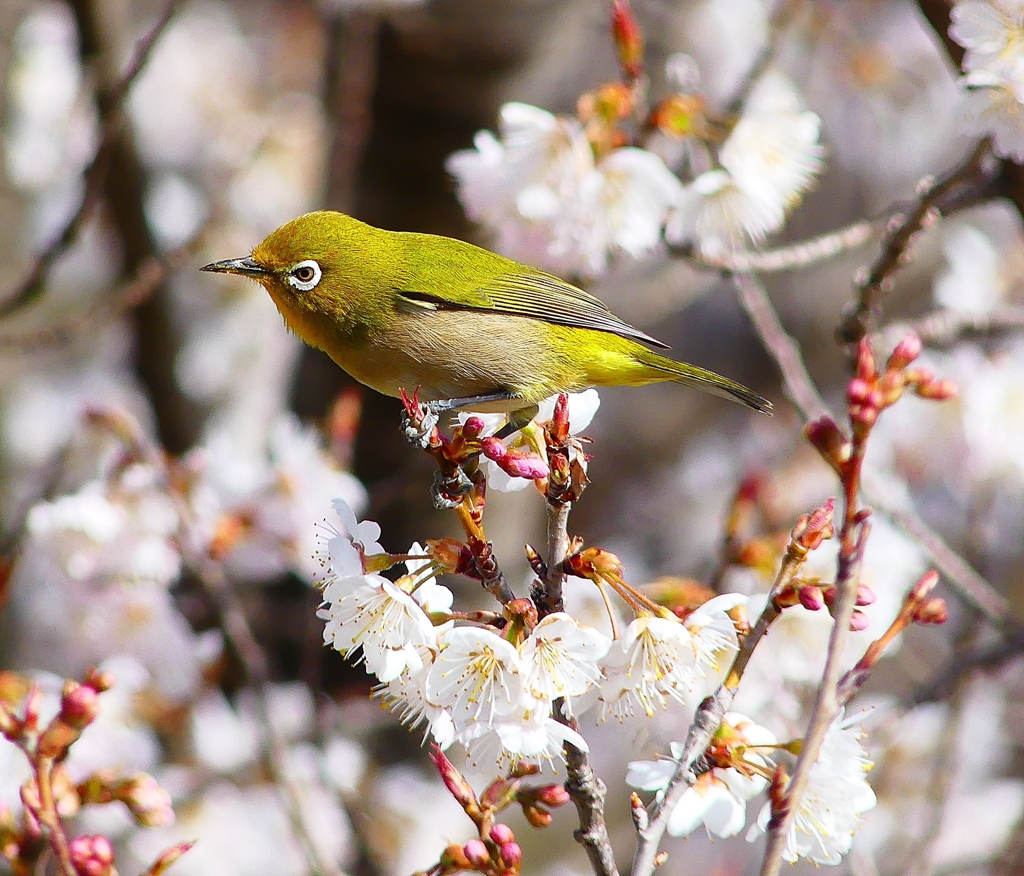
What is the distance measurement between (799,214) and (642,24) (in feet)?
8.60

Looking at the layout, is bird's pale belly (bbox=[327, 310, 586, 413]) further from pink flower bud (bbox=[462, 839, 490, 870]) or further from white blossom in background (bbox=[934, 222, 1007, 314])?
white blossom in background (bbox=[934, 222, 1007, 314])

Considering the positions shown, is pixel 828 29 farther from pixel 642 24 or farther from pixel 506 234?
pixel 506 234

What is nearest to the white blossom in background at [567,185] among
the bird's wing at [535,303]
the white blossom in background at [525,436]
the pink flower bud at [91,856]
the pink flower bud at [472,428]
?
the bird's wing at [535,303]

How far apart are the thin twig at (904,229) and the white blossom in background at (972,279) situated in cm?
136

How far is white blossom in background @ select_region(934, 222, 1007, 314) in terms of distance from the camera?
416 cm

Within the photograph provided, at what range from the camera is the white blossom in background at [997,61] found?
2322mm

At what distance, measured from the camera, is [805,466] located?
6.00m

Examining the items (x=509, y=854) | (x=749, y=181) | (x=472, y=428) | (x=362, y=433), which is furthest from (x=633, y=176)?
(x=362, y=433)

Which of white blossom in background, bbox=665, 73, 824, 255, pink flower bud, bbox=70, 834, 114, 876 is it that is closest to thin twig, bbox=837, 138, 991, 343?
white blossom in background, bbox=665, 73, 824, 255

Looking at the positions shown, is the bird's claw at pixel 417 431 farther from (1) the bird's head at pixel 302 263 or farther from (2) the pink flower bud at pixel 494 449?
(1) the bird's head at pixel 302 263

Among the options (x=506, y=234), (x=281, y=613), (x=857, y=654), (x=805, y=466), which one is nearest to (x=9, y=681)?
(x=506, y=234)

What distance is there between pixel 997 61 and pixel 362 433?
10.8ft

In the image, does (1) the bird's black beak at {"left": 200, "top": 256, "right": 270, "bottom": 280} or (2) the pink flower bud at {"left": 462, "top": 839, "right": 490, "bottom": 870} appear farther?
(1) the bird's black beak at {"left": 200, "top": 256, "right": 270, "bottom": 280}

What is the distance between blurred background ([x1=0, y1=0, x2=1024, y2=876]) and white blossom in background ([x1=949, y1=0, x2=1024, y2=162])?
26 cm
